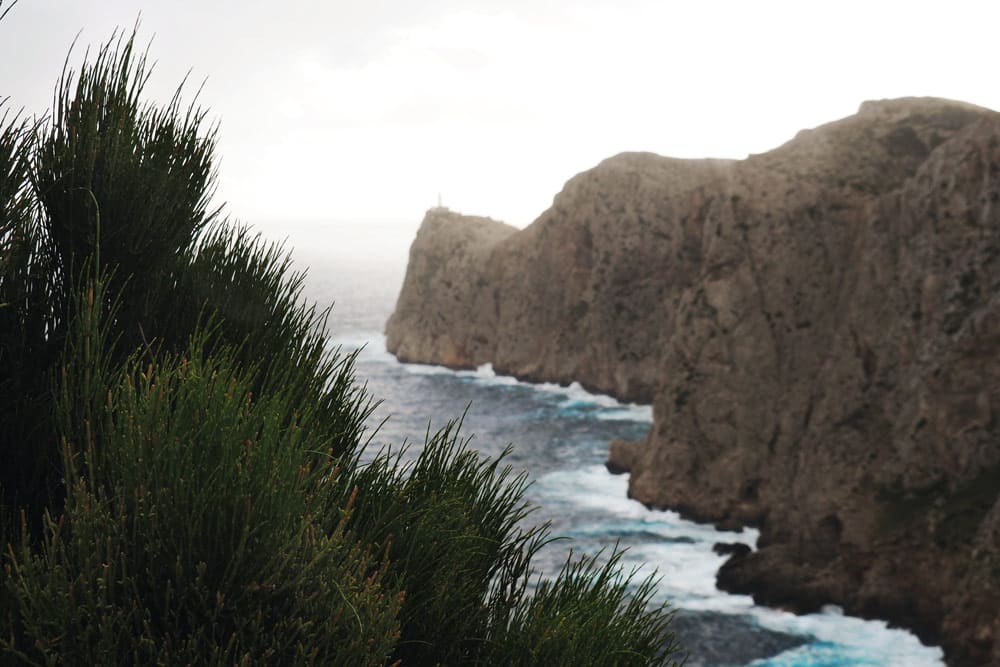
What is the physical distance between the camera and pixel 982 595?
35.9 meters

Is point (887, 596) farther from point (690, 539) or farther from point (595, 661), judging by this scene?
point (595, 661)

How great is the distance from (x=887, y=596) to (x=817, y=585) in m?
3.48

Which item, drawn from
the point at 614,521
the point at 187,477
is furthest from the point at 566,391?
the point at 187,477

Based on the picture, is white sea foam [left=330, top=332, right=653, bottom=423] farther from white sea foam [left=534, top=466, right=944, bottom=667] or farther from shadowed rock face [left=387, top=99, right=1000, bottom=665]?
white sea foam [left=534, top=466, right=944, bottom=667]

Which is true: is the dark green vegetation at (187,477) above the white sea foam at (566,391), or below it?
above

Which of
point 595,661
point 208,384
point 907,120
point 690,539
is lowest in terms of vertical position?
point 690,539

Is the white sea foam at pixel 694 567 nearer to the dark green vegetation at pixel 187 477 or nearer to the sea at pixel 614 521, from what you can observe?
the sea at pixel 614 521

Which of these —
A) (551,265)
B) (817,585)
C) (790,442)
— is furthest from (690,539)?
(551,265)

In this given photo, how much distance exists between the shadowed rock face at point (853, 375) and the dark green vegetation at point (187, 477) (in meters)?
31.5

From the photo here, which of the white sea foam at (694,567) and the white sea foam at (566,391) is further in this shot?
the white sea foam at (566,391)

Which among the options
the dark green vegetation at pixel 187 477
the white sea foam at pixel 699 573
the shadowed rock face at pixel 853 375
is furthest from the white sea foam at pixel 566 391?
the dark green vegetation at pixel 187 477

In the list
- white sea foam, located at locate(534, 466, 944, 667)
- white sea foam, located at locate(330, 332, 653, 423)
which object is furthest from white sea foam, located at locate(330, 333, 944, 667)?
white sea foam, located at locate(330, 332, 653, 423)

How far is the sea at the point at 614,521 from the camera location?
41406mm

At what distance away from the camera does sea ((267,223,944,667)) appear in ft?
136
